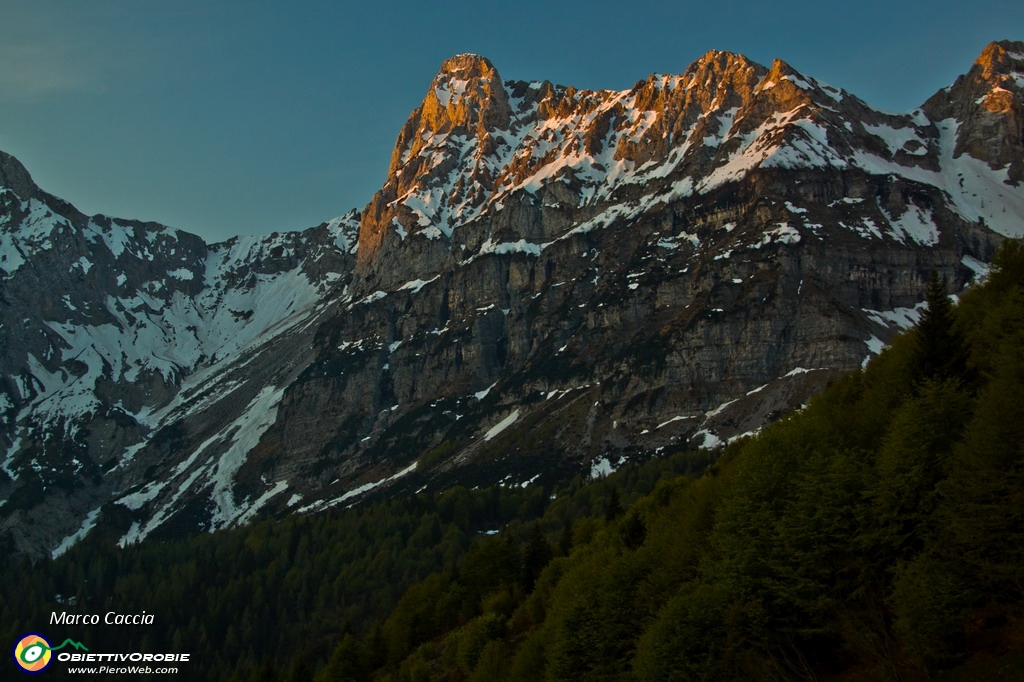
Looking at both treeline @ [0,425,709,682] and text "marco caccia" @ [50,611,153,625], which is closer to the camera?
treeline @ [0,425,709,682]

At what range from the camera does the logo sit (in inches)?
6033

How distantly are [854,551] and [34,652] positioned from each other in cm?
14321

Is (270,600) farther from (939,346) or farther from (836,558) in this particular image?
(836,558)

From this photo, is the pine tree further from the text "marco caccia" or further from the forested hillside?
the text "marco caccia"

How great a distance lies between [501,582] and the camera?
4368 inches

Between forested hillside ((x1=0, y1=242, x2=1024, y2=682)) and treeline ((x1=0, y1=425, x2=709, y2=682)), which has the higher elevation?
treeline ((x1=0, y1=425, x2=709, y2=682))

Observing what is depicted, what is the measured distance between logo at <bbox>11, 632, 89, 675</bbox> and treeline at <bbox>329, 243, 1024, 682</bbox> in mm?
100168

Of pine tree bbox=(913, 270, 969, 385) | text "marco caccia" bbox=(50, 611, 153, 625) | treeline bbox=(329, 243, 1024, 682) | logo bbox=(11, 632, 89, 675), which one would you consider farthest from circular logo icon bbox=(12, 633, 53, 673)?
pine tree bbox=(913, 270, 969, 385)

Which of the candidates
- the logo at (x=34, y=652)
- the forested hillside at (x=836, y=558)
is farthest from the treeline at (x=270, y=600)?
the forested hillside at (x=836, y=558)

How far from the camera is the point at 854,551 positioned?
5256cm

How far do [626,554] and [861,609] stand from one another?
2345 cm

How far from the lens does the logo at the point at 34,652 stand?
15325cm

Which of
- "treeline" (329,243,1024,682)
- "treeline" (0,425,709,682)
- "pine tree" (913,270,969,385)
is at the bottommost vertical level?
"treeline" (329,243,1024,682)

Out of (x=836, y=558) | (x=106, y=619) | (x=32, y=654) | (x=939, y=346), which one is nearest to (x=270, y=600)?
(x=106, y=619)
